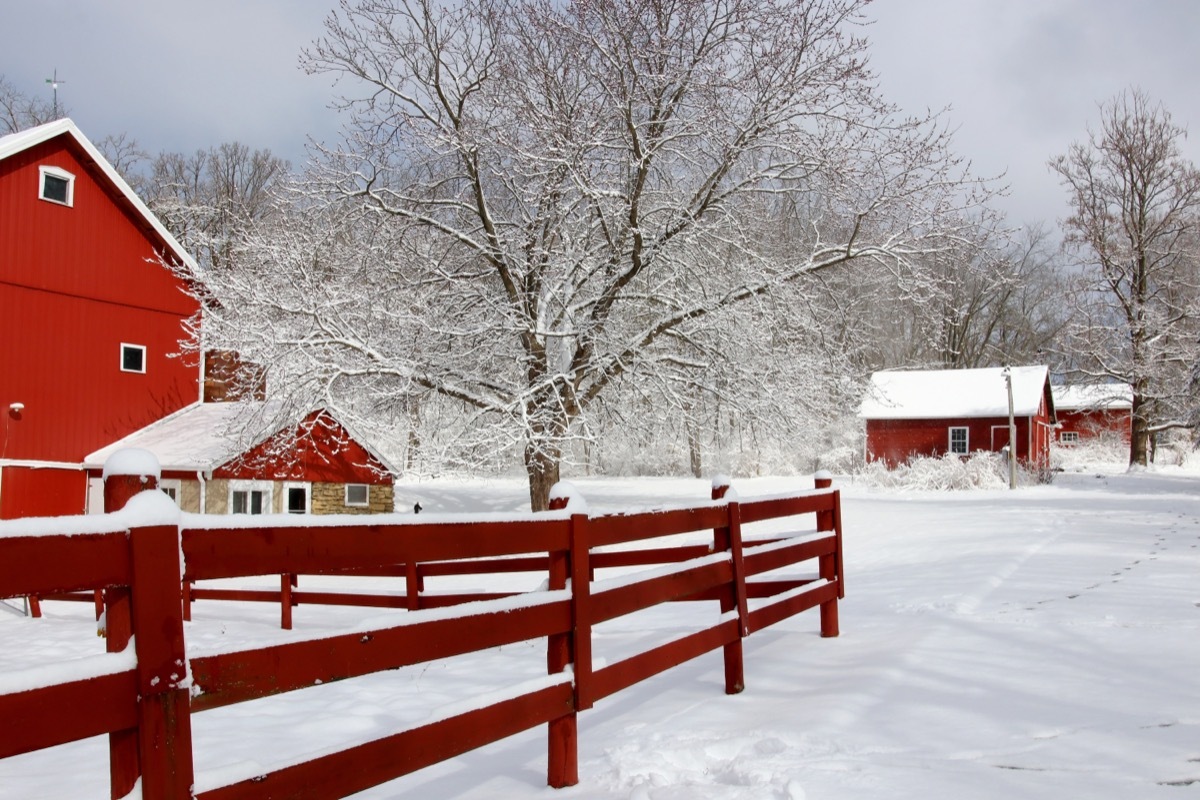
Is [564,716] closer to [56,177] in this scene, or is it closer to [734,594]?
[734,594]

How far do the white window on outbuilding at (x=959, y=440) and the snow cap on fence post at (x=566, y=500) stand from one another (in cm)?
3953

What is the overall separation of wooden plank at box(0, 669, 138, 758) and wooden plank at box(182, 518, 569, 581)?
314mm

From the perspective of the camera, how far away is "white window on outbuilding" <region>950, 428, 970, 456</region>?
40812mm

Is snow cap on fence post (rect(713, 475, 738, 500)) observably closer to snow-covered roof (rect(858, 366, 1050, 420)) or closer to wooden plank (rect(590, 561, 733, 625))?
wooden plank (rect(590, 561, 733, 625))

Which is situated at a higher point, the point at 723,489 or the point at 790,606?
the point at 723,489

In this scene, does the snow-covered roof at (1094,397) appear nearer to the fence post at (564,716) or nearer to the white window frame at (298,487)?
the white window frame at (298,487)

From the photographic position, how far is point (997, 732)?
448 cm

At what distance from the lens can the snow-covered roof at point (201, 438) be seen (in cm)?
1923

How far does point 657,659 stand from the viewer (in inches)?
190

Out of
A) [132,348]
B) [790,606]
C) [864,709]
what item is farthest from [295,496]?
[864,709]

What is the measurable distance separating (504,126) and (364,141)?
277 cm

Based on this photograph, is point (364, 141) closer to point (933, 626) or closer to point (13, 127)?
point (933, 626)

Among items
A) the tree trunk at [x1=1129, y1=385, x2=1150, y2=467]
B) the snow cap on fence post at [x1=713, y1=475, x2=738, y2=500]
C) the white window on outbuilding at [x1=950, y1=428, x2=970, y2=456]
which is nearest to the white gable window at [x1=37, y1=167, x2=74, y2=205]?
the snow cap on fence post at [x1=713, y1=475, x2=738, y2=500]

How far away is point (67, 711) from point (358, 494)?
21.8 metres
